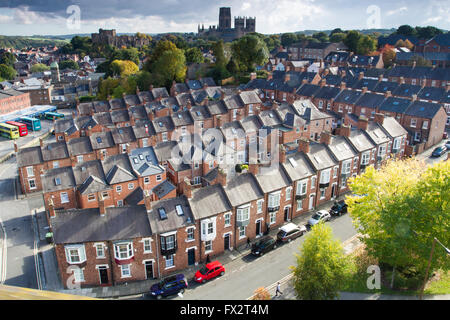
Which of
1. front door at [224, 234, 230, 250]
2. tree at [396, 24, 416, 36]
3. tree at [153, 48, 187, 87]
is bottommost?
front door at [224, 234, 230, 250]

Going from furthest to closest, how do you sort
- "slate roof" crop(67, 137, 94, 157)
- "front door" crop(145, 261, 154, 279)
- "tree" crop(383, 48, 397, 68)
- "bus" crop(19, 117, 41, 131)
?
1. "tree" crop(383, 48, 397, 68)
2. "bus" crop(19, 117, 41, 131)
3. "slate roof" crop(67, 137, 94, 157)
4. "front door" crop(145, 261, 154, 279)

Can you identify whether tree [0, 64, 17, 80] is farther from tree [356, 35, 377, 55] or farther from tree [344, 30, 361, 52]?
tree [356, 35, 377, 55]

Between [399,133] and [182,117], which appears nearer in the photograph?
[399,133]

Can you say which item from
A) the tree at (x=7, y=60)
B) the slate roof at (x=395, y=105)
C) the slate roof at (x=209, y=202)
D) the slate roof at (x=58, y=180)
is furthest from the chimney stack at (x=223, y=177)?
the tree at (x=7, y=60)

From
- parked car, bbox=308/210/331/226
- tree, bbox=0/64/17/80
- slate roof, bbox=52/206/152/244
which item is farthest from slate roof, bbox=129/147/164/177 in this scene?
tree, bbox=0/64/17/80
